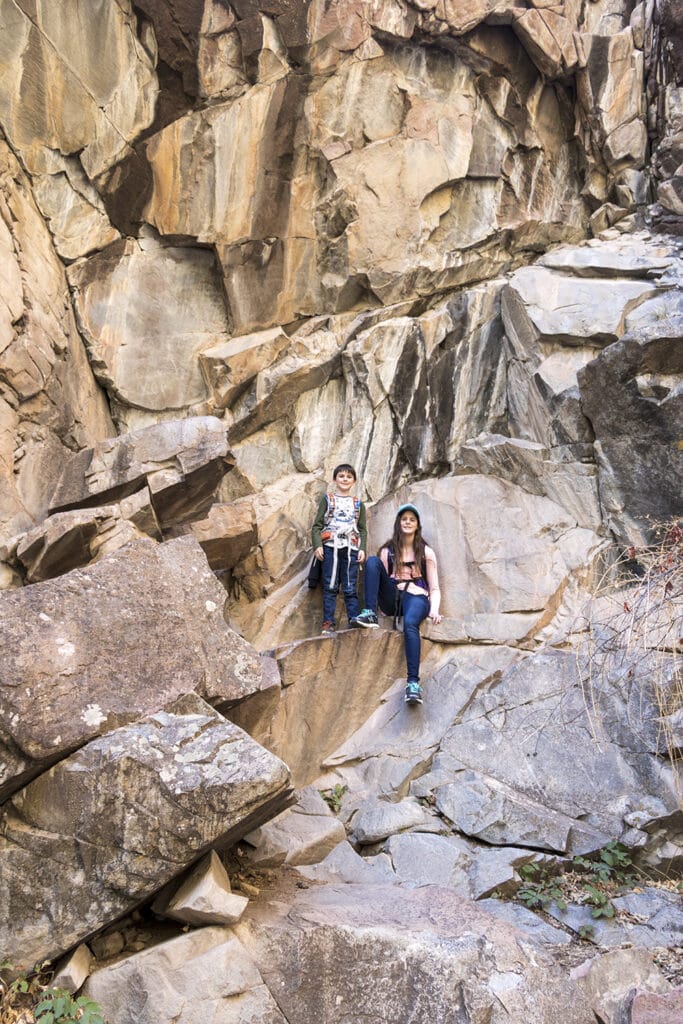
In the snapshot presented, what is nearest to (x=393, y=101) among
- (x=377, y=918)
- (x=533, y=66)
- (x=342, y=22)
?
(x=342, y=22)

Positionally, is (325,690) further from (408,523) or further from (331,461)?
(331,461)

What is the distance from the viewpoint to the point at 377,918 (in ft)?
16.6

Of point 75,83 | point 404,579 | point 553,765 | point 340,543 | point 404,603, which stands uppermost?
point 75,83

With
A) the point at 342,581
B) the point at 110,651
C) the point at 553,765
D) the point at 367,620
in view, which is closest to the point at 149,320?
the point at 342,581

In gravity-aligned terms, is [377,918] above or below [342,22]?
below

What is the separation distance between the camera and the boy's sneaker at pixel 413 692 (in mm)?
7676

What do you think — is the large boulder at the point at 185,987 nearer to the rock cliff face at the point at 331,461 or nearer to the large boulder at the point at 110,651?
the rock cliff face at the point at 331,461

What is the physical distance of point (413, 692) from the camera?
7.68m

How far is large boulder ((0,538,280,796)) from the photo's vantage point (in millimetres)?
4879

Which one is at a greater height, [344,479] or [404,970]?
[344,479]

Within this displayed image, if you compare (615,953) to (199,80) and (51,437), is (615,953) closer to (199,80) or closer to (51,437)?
(51,437)

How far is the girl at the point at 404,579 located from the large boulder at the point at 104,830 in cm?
340

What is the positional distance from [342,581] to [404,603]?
89cm

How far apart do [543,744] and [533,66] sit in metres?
10.4
